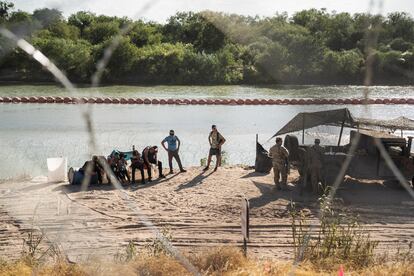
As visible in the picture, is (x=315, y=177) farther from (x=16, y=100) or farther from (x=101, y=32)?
(x=16, y=100)

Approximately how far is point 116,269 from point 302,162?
5364 millimetres

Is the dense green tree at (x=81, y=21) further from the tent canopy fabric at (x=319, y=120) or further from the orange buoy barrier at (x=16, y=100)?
the orange buoy barrier at (x=16, y=100)

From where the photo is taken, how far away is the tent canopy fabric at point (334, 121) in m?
10.4

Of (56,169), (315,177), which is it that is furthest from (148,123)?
(315,177)

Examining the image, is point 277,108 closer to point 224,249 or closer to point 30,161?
point 30,161

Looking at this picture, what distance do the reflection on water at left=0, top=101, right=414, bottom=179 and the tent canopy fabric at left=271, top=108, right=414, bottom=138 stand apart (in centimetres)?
55

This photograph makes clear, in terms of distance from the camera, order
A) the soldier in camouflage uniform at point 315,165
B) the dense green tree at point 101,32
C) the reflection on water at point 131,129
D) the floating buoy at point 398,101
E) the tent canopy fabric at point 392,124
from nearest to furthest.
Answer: the dense green tree at point 101,32 → the soldier in camouflage uniform at point 315,165 → the tent canopy fabric at point 392,124 → the reflection on water at point 131,129 → the floating buoy at point 398,101

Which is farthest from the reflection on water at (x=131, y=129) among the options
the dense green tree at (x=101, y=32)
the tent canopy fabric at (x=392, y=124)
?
the dense green tree at (x=101, y=32)

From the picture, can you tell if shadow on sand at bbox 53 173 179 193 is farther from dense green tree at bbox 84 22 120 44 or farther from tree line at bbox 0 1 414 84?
dense green tree at bbox 84 22 120 44

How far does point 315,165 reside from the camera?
373 inches

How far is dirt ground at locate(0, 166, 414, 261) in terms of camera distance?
23.2 ft

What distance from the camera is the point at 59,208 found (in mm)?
8852

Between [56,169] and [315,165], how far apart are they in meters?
5.04

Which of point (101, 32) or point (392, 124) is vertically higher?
point (101, 32)
